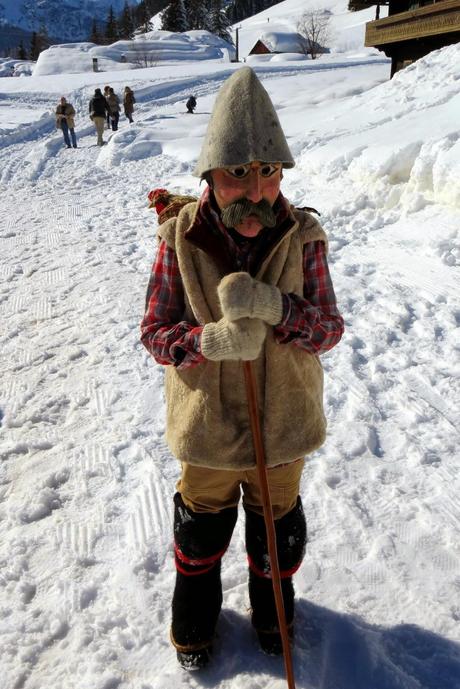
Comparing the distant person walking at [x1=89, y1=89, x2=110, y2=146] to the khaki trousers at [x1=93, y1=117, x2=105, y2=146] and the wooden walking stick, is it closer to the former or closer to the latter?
the khaki trousers at [x1=93, y1=117, x2=105, y2=146]

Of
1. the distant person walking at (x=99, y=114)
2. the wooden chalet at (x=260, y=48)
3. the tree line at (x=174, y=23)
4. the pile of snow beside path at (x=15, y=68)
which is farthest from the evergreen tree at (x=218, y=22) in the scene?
the distant person walking at (x=99, y=114)

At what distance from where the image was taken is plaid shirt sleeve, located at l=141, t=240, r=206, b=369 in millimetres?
1568

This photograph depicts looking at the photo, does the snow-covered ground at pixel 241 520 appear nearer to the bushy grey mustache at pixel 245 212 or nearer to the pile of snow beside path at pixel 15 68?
the bushy grey mustache at pixel 245 212

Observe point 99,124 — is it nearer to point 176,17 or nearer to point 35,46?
point 176,17

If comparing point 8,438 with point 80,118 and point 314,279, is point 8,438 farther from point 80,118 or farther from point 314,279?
point 80,118

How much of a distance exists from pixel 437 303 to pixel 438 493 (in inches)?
92.5

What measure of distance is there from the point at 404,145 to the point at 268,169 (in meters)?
6.26

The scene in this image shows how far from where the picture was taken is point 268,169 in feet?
5.05

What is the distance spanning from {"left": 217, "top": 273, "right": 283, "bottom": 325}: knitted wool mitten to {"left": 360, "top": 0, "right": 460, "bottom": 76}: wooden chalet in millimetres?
16826

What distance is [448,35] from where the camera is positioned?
53.1 ft

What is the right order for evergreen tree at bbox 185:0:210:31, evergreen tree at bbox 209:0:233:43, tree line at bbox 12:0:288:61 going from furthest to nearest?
1. evergreen tree at bbox 185:0:210:31
2. tree line at bbox 12:0:288:61
3. evergreen tree at bbox 209:0:233:43

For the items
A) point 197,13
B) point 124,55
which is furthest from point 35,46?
point 124,55

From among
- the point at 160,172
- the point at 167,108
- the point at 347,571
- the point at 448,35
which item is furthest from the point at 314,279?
the point at 167,108

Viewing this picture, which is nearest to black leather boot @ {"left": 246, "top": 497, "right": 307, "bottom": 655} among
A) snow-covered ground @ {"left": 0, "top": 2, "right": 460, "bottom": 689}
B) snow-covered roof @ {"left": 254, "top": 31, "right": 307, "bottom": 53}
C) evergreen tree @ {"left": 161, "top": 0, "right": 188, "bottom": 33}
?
snow-covered ground @ {"left": 0, "top": 2, "right": 460, "bottom": 689}
